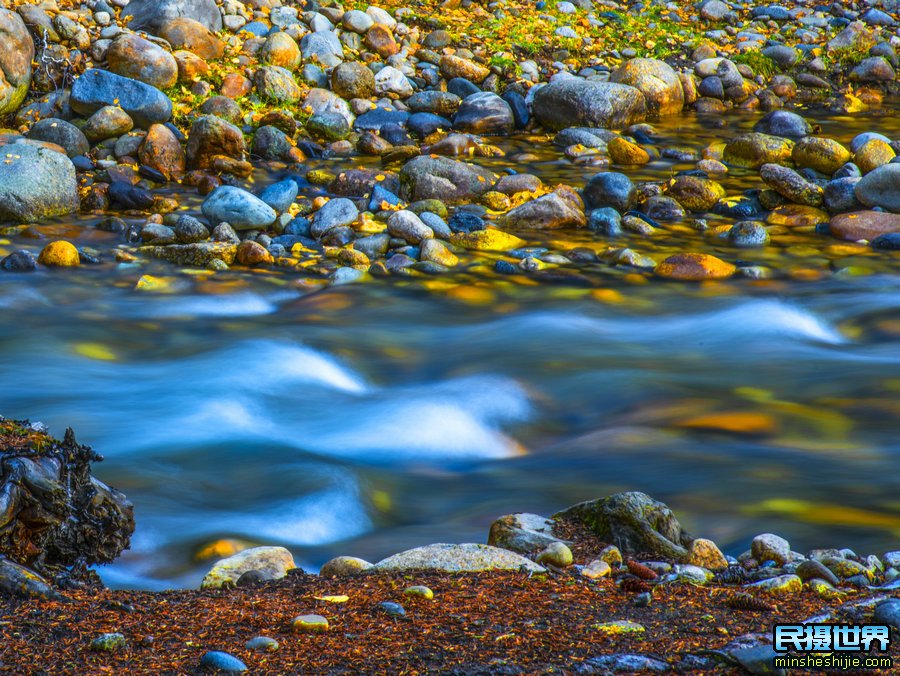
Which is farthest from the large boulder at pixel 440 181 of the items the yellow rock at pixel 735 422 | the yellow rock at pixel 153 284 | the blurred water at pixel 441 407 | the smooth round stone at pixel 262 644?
the smooth round stone at pixel 262 644

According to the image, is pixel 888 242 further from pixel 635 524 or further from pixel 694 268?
pixel 635 524

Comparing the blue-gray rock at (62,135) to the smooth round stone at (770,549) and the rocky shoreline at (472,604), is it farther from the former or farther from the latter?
the smooth round stone at (770,549)

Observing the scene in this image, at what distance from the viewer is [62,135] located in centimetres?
1035

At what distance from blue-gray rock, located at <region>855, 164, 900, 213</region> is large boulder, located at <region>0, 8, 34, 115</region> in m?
9.36

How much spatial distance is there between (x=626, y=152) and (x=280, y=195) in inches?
173

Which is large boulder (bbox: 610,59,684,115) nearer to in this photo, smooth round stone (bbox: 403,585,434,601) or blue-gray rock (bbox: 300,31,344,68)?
blue-gray rock (bbox: 300,31,344,68)

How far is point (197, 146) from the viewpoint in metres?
10.4

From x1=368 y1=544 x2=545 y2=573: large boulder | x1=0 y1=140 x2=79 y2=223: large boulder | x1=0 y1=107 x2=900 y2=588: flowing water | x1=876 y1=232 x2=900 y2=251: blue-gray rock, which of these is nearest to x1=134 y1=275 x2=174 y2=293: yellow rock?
x1=0 y1=107 x2=900 y2=588: flowing water

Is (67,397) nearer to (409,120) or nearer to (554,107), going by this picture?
(409,120)

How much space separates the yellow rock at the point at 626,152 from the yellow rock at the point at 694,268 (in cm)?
350

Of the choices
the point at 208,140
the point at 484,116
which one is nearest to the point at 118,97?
the point at 208,140

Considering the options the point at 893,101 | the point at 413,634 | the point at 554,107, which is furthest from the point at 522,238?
the point at 893,101

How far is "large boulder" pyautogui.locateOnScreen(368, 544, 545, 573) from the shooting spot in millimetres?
3293

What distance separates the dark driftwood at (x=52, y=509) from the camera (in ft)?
10.6
